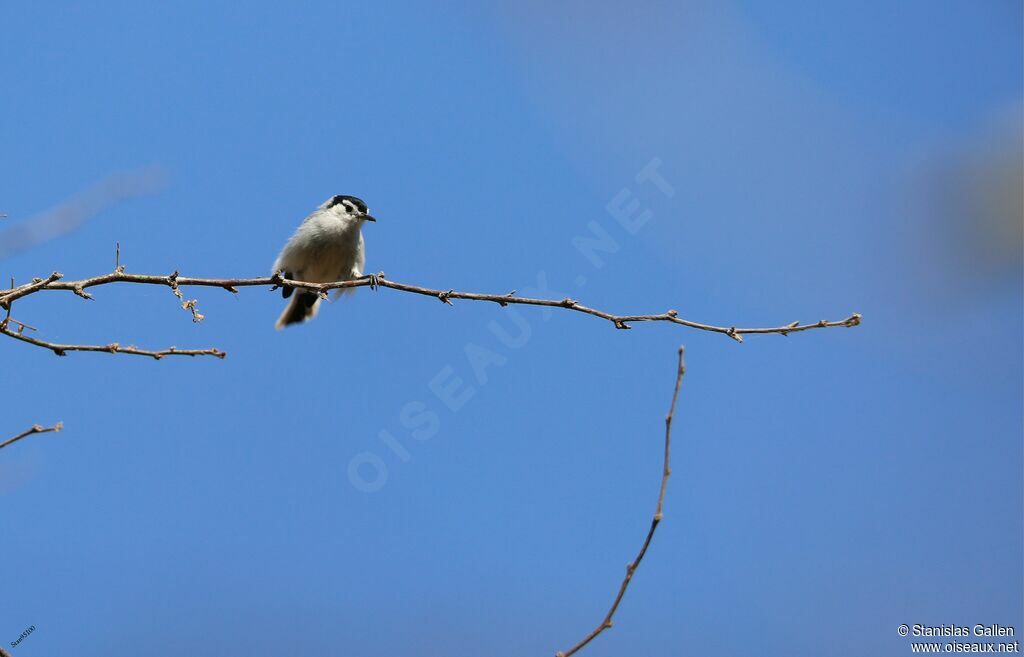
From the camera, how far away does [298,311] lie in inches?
308

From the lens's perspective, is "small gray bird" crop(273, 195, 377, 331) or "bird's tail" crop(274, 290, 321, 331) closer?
"small gray bird" crop(273, 195, 377, 331)

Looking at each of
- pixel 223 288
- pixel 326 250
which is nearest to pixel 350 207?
pixel 326 250

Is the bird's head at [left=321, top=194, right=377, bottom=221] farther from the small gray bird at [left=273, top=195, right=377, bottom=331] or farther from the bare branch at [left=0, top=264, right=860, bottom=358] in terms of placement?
the bare branch at [left=0, top=264, right=860, bottom=358]

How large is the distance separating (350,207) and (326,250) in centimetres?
48

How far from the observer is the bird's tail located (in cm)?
778

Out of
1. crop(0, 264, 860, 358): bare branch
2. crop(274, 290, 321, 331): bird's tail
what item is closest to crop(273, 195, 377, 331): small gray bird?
crop(274, 290, 321, 331): bird's tail

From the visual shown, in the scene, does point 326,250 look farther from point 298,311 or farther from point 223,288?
point 223,288

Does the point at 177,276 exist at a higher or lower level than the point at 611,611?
higher

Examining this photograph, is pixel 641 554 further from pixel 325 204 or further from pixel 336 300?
pixel 325 204

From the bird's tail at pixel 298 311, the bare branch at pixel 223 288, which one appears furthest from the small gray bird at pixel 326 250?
the bare branch at pixel 223 288

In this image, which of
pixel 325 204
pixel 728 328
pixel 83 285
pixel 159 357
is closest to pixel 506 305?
pixel 728 328

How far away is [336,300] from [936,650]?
18.1 ft

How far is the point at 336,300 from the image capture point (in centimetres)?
771

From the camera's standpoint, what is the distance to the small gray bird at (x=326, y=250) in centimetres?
737
